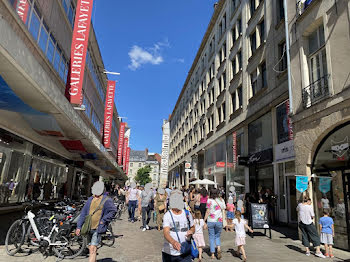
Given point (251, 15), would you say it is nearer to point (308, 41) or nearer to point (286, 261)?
point (308, 41)

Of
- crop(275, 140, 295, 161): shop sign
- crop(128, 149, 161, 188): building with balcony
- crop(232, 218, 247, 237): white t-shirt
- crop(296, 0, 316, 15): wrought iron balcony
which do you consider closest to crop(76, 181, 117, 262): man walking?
crop(232, 218, 247, 237): white t-shirt

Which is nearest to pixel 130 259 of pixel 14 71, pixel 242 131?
pixel 14 71

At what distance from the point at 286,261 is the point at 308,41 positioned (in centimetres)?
828

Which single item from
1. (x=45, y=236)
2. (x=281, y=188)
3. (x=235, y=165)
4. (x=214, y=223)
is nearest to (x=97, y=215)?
(x=45, y=236)

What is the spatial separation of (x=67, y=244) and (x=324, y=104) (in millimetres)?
8909

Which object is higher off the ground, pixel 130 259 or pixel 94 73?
pixel 94 73

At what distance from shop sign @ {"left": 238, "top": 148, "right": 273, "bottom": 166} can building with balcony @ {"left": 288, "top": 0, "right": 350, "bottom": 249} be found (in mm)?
4325

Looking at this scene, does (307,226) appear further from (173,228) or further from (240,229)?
(173,228)

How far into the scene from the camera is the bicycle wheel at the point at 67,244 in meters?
6.22

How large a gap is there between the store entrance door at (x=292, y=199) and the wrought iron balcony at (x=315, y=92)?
14.4ft

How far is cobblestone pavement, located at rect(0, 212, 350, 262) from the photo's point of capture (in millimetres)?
6316

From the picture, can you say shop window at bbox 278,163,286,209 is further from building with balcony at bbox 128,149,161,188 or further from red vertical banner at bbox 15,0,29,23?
building with balcony at bbox 128,149,161,188

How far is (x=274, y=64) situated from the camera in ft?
48.0

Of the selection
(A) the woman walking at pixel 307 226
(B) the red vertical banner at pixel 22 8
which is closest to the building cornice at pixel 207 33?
(B) the red vertical banner at pixel 22 8
